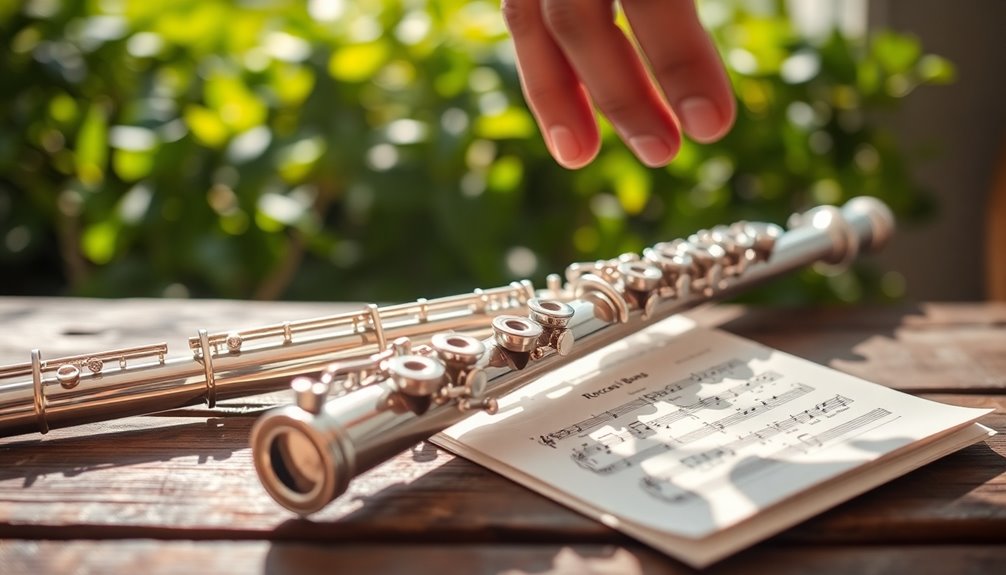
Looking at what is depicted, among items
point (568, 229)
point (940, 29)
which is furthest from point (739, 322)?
point (940, 29)

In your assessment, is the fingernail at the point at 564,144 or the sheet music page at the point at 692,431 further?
the fingernail at the point at 564,144

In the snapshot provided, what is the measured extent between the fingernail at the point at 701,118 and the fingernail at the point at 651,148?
0.04 m

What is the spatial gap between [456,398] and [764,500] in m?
0.20

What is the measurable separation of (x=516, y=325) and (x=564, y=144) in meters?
0.16

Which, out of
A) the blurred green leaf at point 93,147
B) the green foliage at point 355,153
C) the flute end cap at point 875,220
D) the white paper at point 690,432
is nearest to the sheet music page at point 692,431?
the white paper at point 690,432

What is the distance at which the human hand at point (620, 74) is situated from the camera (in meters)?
0.63

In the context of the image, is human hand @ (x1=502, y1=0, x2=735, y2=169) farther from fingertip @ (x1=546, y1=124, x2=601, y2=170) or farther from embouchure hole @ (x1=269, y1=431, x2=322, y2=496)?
embouchure hole @ (x1=269, y1=431, x2=322, y2=496)

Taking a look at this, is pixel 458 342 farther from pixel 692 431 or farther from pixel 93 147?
pixel 93 147

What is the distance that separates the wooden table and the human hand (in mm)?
269

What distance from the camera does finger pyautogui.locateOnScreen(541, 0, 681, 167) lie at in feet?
2.19

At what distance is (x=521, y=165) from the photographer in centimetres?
145

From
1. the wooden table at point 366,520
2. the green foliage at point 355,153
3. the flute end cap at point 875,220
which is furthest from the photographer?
the green foliage at point 355,153

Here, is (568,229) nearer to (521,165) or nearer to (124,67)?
(521,165)

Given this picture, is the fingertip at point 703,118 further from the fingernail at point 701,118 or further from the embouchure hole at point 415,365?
the embouchure hole at point 415,365
